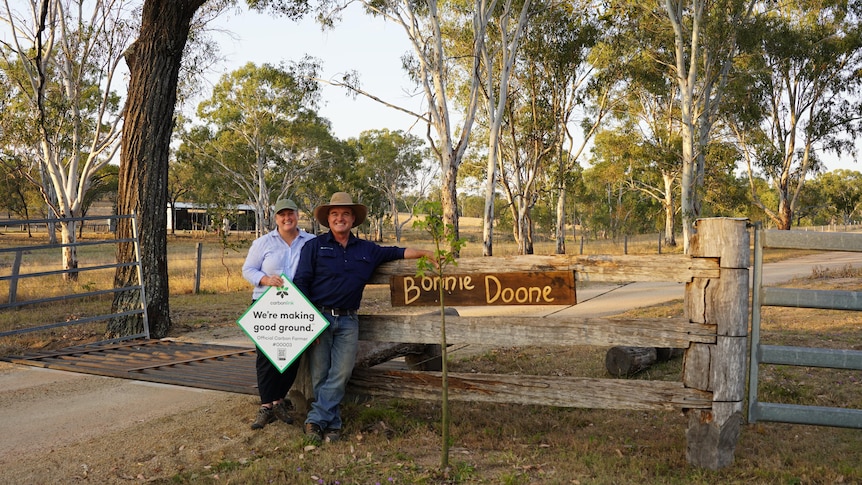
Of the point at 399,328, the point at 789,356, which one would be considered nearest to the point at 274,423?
the point at 399,328

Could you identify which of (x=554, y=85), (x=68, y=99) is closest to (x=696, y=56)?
(x=554, y=85)

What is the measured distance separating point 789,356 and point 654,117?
3516cm

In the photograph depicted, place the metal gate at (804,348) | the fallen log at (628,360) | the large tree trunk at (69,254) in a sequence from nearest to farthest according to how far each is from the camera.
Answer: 1. the metal gate at (804,348)
2. the fallen log at (628,360)
3. the large tree trunk at (69,254)

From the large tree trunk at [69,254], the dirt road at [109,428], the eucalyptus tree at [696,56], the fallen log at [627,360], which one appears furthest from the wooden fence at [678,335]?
the eucalyptus tree at [696,56]

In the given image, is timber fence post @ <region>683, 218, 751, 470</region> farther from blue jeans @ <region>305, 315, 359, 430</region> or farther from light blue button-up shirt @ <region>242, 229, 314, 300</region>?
light blue button-up shirt @ <region>242, 229, 314, 300</region>

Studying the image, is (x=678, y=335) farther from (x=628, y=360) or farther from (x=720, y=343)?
(x=628, y=360)

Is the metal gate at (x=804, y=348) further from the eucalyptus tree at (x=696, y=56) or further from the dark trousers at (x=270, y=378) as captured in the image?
the eucalyptus tree at (x=696, y=56)

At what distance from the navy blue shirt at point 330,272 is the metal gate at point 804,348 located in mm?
2601

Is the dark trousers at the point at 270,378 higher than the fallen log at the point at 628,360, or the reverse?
the dark trousers at the point at 270,378

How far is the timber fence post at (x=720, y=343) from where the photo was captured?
165 inches

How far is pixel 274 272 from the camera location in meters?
5.46

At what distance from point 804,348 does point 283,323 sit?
135 inches

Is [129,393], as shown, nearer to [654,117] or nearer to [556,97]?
[556,97]

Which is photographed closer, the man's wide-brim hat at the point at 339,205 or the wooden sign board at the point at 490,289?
the wooden sign board at the point at 490,289
